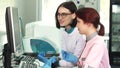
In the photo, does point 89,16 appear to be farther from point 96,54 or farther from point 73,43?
point 73,43

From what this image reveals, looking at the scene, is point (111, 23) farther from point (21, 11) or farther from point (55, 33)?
point (55, 33)

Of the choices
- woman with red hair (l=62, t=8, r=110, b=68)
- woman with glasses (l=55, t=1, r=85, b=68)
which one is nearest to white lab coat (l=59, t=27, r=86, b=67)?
woman with glasses (l=55, t=1, r=85, b=68)

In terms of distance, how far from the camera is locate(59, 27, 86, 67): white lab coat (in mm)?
2129

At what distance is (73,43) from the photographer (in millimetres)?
2199

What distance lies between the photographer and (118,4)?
4.12 meters

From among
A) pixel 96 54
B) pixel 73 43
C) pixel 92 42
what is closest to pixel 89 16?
pixel 92 42

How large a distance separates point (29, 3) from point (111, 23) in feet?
4.52

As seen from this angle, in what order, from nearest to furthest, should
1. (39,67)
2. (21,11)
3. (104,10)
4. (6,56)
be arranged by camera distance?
1. (6,56)
2. (39,67)
3. (21,11)
4. (104,10)

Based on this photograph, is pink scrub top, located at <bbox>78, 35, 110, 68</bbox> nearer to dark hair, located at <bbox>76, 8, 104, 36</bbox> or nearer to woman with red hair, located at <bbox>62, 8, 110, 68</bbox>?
woman with red hair, located at <bbox>62, 8, 110, 68</bbox>

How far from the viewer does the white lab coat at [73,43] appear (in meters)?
2.13

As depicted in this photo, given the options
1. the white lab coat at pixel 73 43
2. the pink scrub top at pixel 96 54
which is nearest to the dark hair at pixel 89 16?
the pink scrub top at pixel 96 54

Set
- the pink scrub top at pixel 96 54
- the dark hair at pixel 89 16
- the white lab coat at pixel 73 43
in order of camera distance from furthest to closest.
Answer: the white lab coat at pixel 73 43, the dark hair at pixel 89 16, the pink scrub top at pixel 96 54

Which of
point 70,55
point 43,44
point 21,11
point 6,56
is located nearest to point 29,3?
point 21,11

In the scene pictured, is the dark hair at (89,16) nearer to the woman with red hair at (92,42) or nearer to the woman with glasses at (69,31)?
the woman with red hair at (92,42)
